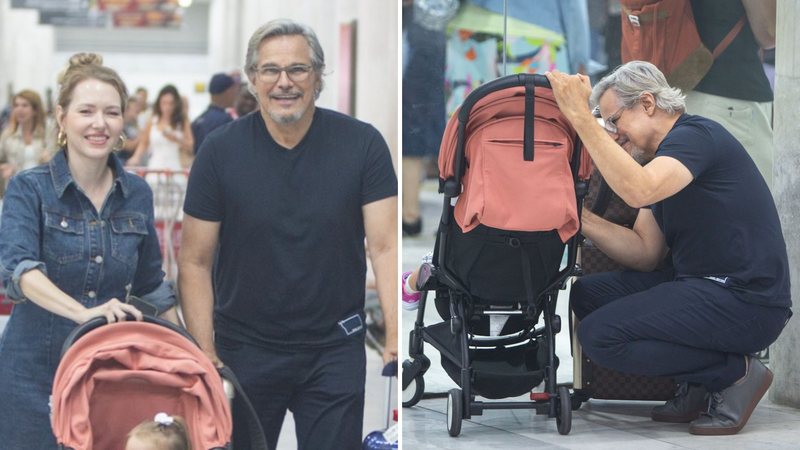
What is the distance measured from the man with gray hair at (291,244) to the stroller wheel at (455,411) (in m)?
0.62

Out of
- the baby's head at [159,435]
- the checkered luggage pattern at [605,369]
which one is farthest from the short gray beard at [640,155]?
the baby's head at [159,435]

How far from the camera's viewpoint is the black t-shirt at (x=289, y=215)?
10.8 ft

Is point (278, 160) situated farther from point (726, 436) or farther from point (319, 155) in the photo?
point (726, 436)

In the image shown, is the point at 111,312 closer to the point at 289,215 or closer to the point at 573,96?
the point at 289,215

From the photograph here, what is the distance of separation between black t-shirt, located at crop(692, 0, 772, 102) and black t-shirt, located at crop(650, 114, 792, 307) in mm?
940

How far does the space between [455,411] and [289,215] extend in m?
1.04

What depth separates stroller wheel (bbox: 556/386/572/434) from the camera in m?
4.00

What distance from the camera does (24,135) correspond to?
834 centimetres

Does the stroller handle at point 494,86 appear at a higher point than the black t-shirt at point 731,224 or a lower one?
higher

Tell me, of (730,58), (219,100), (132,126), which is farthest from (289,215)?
(132,126)

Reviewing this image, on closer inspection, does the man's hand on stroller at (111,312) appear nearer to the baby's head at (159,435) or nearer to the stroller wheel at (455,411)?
the baby's head at (159,435)

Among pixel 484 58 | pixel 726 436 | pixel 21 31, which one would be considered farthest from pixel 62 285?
pixel 21 31

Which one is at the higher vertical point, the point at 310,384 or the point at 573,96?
the point at 573,96

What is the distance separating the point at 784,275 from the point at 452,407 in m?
1.17
